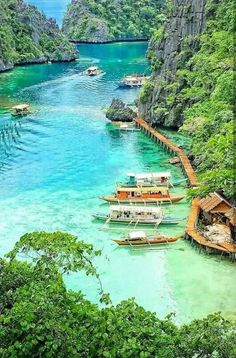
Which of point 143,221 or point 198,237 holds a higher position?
point 198,237

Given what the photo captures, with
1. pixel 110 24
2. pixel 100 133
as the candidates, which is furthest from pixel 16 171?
pixel 110 24

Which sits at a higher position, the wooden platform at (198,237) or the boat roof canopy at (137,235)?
the wooden platform at (198,237)

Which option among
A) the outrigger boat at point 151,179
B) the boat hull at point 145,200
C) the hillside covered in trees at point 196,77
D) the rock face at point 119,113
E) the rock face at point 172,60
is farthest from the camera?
the rock face at point 119,113

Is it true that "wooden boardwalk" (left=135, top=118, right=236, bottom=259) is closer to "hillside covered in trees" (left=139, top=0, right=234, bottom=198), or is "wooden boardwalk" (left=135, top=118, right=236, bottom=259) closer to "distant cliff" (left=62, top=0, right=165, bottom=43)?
"hillside covered in trees" (left=139, top=0, right=234, bottom=198)

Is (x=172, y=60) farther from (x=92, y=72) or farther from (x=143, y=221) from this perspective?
(x=92, y=72)

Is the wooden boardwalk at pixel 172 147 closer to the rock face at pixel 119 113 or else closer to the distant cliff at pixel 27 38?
the rock face at pixel 119 113

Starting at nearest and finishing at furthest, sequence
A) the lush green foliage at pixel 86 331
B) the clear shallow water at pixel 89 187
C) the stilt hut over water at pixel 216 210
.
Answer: the lush green foliage at pixel 86 331 → the clear shallow water at pixel 89 187 → the stilt hut over water at pixel 216 210

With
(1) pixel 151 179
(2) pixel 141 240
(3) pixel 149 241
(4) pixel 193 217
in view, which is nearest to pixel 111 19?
(1) pixel 151 179

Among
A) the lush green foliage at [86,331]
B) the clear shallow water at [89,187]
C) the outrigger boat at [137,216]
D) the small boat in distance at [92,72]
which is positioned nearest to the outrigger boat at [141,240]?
the clear shallow water at [89,187]
